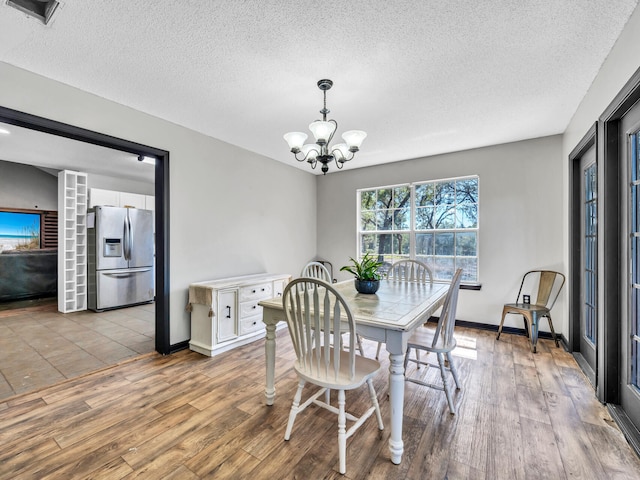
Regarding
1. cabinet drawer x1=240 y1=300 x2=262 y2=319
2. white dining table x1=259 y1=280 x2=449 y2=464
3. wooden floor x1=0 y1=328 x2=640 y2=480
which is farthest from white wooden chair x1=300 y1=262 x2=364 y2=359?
wooden floor x1=0 y1=328 x2=640 y2=480

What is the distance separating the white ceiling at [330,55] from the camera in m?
1.67

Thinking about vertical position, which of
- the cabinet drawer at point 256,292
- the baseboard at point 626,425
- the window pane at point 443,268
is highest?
the window pane at point 443,268

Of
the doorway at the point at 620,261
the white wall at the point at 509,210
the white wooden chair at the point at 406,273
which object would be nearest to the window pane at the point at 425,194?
the white wall at the point at 509,210

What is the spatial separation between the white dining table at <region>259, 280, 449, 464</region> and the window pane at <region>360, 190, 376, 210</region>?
2.45 metres

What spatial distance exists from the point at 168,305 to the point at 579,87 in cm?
431

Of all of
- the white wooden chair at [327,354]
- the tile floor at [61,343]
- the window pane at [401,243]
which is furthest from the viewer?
the window pane at [401,243]

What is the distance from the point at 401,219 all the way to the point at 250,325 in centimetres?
278

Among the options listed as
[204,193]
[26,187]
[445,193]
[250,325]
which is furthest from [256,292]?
[26,187]

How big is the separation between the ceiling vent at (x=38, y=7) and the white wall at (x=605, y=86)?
10.6 ft

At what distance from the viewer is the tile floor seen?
266cm

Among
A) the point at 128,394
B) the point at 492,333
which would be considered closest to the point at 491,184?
the point at 492,333

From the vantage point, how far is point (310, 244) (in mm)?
5359

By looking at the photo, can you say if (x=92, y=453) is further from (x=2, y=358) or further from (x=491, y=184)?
(x=491, y=184)

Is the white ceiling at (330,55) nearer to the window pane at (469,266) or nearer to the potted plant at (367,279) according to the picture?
the potted plant at (367,279)
